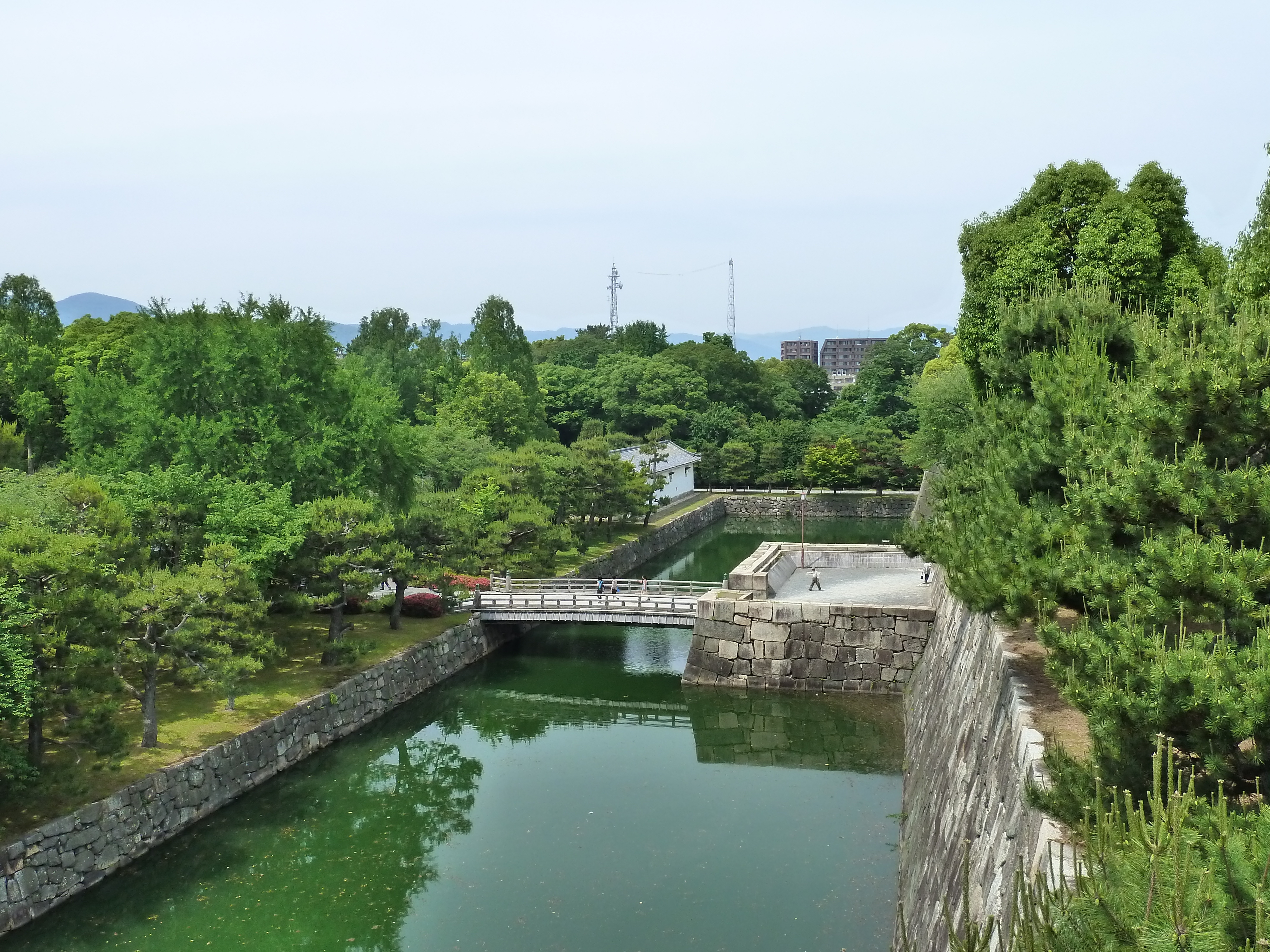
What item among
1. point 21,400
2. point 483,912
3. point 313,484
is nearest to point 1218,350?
point 483,912

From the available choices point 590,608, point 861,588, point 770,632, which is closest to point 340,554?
point 590,608

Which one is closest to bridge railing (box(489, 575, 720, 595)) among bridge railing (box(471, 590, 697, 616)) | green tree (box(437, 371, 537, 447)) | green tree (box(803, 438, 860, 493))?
bridge railing (box(471, 590, 697, 616))

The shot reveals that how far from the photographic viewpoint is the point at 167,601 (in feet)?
54.1

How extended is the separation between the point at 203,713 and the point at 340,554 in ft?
14.6

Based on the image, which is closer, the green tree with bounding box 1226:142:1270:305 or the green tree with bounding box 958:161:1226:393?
the green tree with bounding box 1226:142:1270:305

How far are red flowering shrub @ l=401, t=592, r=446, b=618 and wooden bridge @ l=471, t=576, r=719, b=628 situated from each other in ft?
3.44

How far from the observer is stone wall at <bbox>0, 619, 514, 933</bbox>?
13.8m

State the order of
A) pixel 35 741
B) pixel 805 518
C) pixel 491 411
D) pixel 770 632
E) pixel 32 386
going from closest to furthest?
pixel 35 741 → pixel 770 632 → pixel 32 386 → pixel 491 411 → pixel 805 518

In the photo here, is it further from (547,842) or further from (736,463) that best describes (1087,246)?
(736,463)

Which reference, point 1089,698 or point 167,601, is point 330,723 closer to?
point 167,601

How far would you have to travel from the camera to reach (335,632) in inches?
894

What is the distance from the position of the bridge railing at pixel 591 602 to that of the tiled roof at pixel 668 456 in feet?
72.7

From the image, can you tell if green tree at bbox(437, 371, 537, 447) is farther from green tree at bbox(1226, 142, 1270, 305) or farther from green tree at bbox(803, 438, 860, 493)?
green tree at bbox(1226, 142, 1270, 305)

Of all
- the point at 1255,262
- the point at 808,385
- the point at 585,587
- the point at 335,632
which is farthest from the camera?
the point at 808,385
